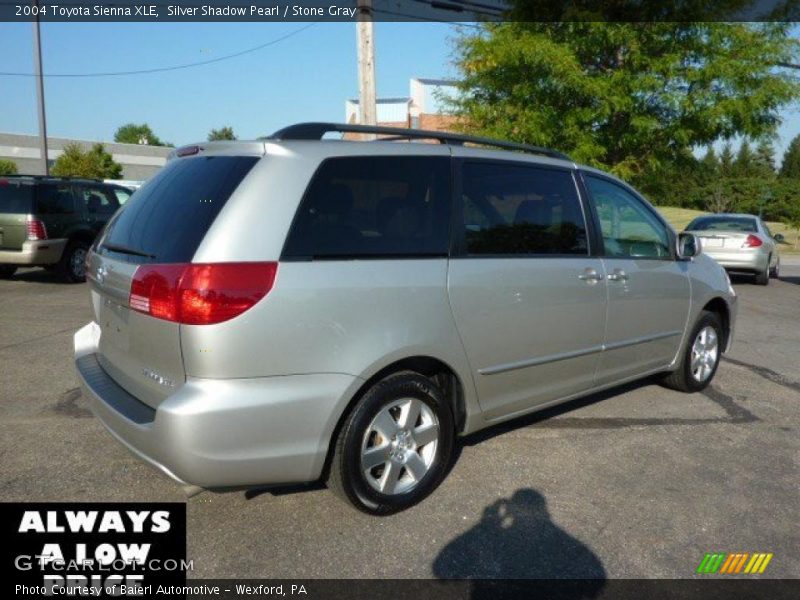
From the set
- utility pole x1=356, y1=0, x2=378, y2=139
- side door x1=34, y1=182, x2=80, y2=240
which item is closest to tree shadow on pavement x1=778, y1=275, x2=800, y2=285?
utility pole x1=356, y1=0, x2=378, y2=139

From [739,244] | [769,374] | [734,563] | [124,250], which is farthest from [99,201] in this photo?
[739,244]

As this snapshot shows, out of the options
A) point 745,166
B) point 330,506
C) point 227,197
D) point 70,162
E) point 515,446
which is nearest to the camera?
point 227,197

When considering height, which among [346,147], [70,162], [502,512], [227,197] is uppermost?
[70,162]

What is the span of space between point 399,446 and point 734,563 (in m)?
1.56

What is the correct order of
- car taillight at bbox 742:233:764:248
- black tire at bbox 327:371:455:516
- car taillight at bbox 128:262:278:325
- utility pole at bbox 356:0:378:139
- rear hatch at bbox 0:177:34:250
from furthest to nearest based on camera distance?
car taillight at bbox 742:233:764:248
utility pole at bbox 356:0:378:139
rear hatch at bbox 0:177:34:250
black tire at bbox 327:371:455:516
car taillight at bbox 128:262:278:325

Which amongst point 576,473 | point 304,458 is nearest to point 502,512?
point 576,473

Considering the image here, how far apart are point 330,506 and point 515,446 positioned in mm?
1329

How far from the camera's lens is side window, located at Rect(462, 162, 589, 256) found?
337 centimetres

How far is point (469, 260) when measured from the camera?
3.26 m

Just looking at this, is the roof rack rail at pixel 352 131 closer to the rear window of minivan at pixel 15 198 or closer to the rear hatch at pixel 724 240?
the rear window of minivan at pixel 15 198

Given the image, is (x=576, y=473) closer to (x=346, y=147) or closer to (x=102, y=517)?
(x=346, y=147)

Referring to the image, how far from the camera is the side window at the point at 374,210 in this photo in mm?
2770

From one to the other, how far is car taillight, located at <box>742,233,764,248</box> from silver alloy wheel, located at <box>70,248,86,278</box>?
12.2 meters

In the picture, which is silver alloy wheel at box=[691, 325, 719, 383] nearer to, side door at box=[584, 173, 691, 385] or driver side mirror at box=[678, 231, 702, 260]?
side door at box=[584, 173, 691, 385]
